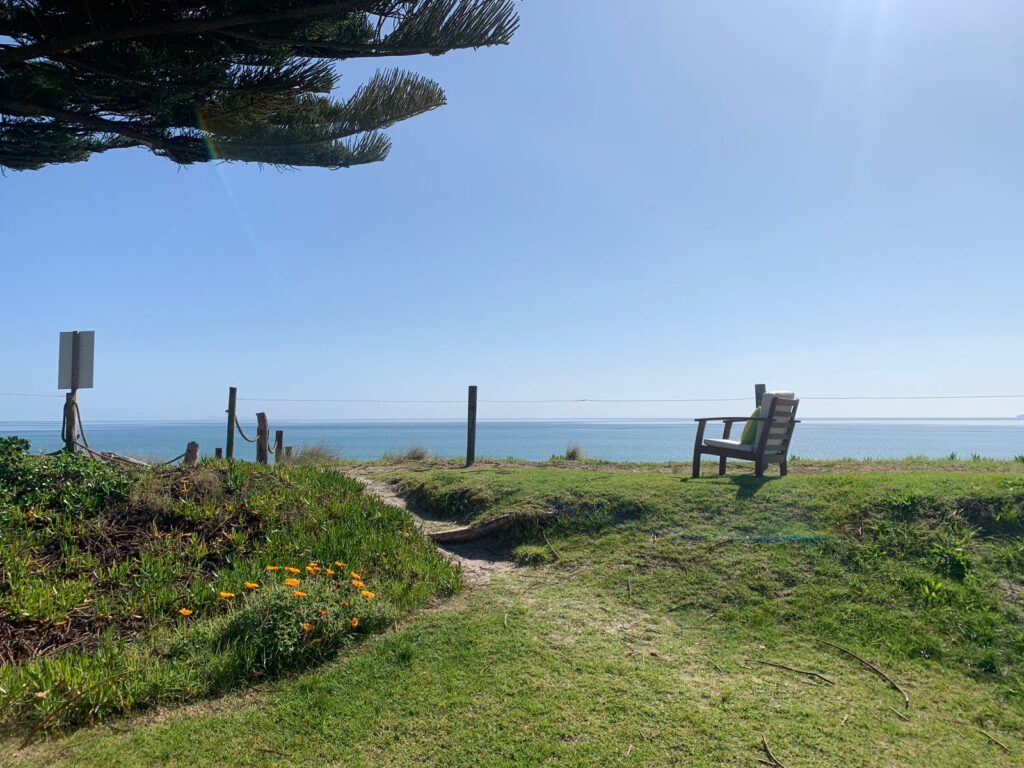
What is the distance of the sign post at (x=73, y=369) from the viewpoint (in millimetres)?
8773

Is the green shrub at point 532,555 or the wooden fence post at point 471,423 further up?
the wooden fence post at point 471,423

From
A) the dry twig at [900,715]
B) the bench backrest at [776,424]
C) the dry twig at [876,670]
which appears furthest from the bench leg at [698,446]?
the dry twig at [900,715]

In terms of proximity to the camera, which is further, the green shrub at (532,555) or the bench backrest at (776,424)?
the bench backrest at (776,424)

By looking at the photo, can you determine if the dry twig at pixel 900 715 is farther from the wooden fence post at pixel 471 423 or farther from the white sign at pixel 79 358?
the white sign at pixel 79 358

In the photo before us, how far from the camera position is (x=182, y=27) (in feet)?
11.4

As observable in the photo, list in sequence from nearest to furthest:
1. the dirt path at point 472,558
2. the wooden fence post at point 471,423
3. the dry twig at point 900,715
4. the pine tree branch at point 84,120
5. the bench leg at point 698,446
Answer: the dry twig at point 900,715 → the pine tree branch at point 84,120 → the dirt path at point 472,558 → the bench leg at point 698,446 → the wooden fence post at point 471,423

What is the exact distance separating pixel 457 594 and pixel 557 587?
34.8 inches

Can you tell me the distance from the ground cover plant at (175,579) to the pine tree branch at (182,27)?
141 inches

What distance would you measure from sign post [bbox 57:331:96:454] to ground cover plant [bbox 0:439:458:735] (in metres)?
1.47

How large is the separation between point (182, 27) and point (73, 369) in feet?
23.5

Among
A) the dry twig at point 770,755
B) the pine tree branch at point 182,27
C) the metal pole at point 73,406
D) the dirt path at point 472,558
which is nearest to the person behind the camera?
the dry twig at point 770,755

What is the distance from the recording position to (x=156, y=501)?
6449 mm

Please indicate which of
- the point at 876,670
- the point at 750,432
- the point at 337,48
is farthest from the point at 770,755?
the point at 750,432

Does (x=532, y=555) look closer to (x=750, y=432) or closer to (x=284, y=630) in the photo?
(x=284, y=630)
